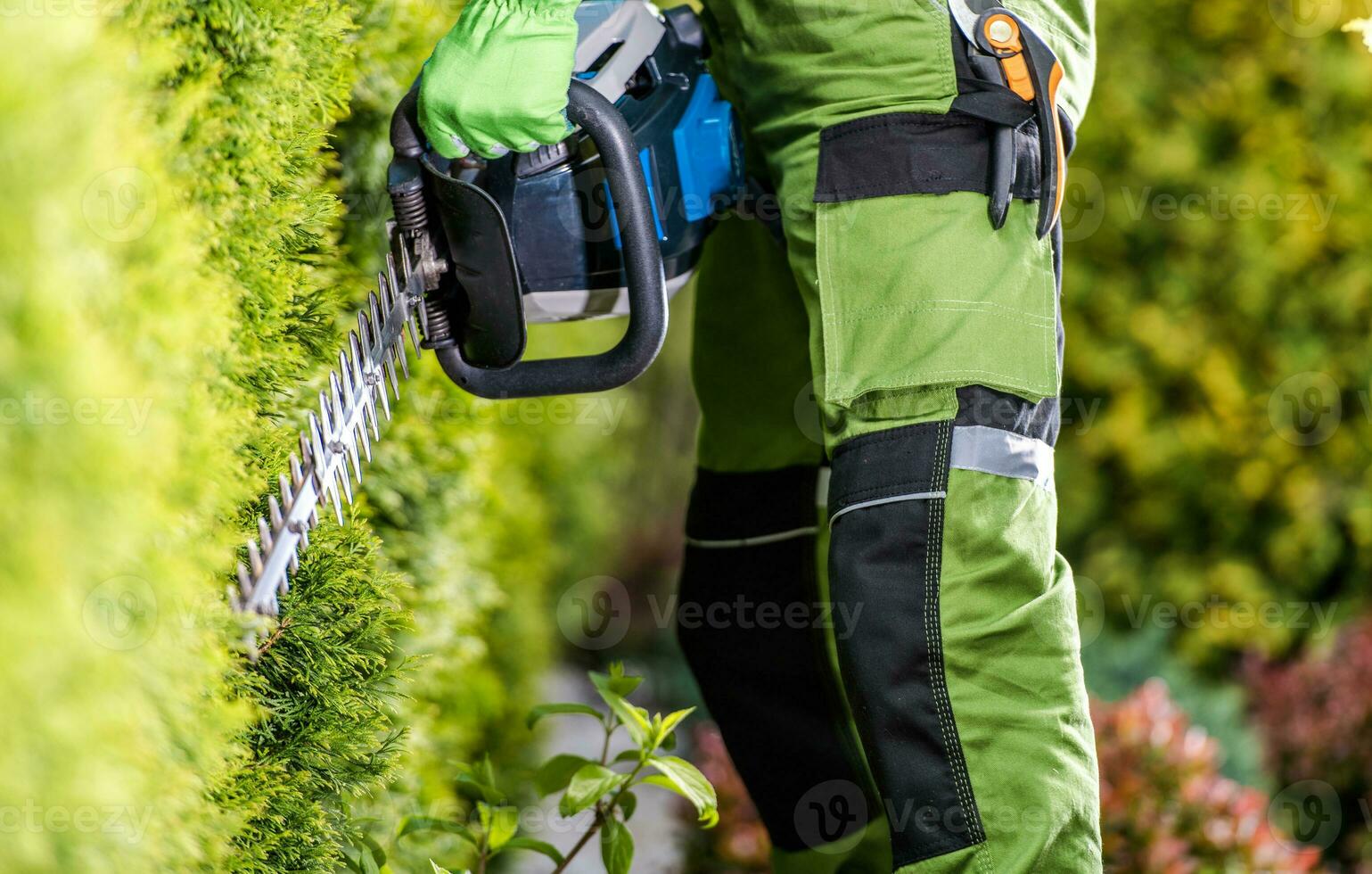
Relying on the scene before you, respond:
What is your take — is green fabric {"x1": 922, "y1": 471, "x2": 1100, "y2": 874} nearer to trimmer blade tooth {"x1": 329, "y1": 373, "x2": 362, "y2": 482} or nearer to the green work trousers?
the green work trousers

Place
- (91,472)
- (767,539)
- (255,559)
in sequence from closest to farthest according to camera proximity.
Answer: (91,472)
(255,559)
(767,539)

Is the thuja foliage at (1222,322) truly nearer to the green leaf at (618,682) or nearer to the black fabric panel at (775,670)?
the black fabric panel at (775,670)

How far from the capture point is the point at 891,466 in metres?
1.35

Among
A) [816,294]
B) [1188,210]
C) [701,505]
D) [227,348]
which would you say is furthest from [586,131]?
[1188,210]

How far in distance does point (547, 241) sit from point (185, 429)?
0.63 m

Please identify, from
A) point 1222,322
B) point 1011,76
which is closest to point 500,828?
point 1011,76

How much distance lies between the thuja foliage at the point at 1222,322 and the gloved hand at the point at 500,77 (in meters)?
2.72

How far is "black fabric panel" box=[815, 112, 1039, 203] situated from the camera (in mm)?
1359

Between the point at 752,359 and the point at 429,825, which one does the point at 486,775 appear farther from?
the point at 752,359

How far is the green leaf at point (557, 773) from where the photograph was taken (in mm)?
1645

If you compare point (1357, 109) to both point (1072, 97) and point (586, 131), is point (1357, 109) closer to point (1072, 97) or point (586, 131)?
point (1072, 97)

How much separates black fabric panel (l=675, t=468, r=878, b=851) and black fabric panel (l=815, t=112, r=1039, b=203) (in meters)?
0.70

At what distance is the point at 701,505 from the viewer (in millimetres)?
2000

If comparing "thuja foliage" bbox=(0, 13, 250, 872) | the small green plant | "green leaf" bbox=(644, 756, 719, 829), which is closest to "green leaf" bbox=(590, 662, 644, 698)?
the small green plant
